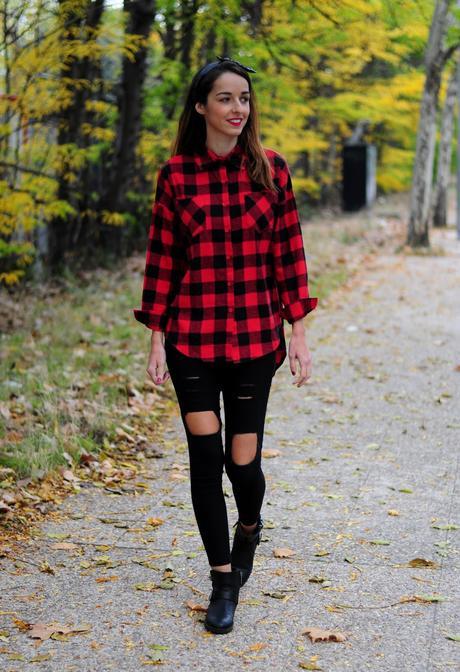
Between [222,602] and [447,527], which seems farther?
[447,527]

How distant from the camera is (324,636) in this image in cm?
352

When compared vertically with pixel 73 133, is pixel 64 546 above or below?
below

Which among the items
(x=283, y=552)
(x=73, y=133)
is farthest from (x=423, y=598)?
(x=73, y=133)

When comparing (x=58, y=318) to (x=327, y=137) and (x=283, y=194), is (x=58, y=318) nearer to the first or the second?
(x=283, y=194)

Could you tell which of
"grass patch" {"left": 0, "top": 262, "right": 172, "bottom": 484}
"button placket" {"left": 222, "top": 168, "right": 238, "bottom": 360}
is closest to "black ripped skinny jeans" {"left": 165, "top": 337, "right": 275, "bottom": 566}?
"button placket" {"left": 222, "top": 168, "right": 238, "bottom": 360}

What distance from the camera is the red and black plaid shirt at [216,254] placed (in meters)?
3.43

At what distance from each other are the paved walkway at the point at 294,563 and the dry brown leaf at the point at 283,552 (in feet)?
0.11

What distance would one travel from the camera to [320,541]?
4.56 meters

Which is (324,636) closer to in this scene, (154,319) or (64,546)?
(154,319)

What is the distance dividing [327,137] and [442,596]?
80.4 ft

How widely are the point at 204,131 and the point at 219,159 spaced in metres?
0.16

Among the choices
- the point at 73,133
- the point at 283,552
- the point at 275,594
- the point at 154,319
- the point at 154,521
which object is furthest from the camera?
the point at 73,133

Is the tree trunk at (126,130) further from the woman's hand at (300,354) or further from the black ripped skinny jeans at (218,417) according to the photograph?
the black ripped skinny jeans at (218,417)

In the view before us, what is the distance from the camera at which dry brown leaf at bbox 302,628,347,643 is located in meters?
3.51
